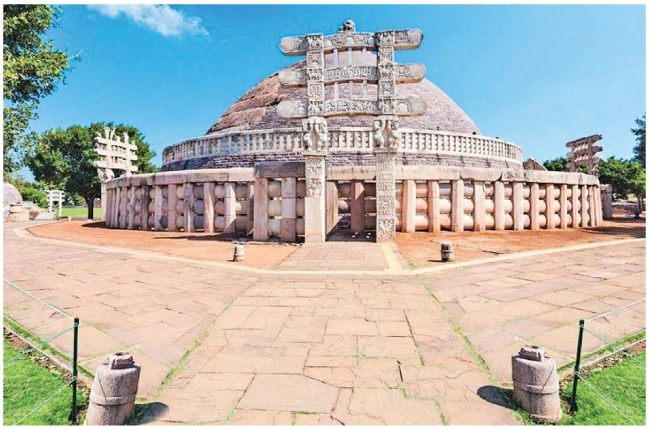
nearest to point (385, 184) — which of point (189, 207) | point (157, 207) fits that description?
point (189, 207)

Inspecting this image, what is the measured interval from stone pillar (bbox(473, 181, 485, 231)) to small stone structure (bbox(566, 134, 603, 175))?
690 inches

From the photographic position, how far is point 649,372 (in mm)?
2213

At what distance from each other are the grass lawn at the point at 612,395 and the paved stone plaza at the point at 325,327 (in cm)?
23

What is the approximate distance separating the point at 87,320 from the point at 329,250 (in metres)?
4.99

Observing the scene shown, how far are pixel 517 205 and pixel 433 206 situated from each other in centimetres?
322

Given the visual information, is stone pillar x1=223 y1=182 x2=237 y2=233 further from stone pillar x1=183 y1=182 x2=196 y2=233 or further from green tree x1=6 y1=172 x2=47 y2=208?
green tree x1=6 y1=172 x2=47 y2=208

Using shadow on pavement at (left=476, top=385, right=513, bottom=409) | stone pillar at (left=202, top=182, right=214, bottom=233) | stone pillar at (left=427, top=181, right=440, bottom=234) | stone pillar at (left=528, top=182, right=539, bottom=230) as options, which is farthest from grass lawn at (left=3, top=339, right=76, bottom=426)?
stone pillar at (left=528, top=182, right=539, bottom=230)

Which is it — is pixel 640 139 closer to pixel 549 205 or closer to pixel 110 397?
pixel 549 205

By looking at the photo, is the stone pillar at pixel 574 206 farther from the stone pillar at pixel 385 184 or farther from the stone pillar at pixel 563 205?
the stone pillar at pixel 385 184

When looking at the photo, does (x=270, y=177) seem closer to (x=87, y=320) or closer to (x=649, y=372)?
(x=87, y=320)

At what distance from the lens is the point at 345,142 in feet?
49.2

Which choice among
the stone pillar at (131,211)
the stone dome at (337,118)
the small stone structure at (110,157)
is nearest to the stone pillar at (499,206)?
the stone dome at (337,118)

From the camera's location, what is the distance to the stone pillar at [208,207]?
11109 millimetres

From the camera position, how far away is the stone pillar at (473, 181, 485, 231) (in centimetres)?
1056
